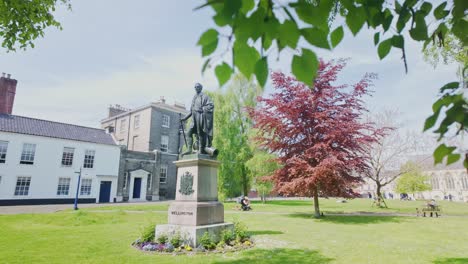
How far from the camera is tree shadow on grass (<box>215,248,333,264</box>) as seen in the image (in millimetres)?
6637

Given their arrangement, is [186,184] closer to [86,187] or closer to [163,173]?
[86,187]

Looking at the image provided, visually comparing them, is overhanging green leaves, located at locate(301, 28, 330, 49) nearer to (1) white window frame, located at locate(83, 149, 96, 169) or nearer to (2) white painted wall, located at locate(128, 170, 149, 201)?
(1) white window frame, located at locate(83, 149, 96, 169)

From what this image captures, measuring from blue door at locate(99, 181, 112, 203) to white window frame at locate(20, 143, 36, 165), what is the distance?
7347 mm

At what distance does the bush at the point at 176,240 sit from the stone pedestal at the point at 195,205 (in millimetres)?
124

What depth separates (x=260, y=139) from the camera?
17.6m

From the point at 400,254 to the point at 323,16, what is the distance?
8094 mm

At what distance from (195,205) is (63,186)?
2719cm

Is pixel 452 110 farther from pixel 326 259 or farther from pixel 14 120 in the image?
pixel 14 120

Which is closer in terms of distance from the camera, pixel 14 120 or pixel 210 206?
pixel 210 206

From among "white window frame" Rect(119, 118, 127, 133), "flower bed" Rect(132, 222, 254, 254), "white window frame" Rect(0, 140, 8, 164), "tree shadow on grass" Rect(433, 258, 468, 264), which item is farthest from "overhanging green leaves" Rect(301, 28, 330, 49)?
"white window frame" Rect(119, 118, 127, 133)

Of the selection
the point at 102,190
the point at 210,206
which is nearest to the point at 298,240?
the point at 210,206

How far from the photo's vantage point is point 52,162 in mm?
28625

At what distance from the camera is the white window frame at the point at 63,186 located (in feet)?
94.8

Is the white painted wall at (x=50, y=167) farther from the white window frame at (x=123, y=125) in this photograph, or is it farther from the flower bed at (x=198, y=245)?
the flower bed at (x=198, y=245)
